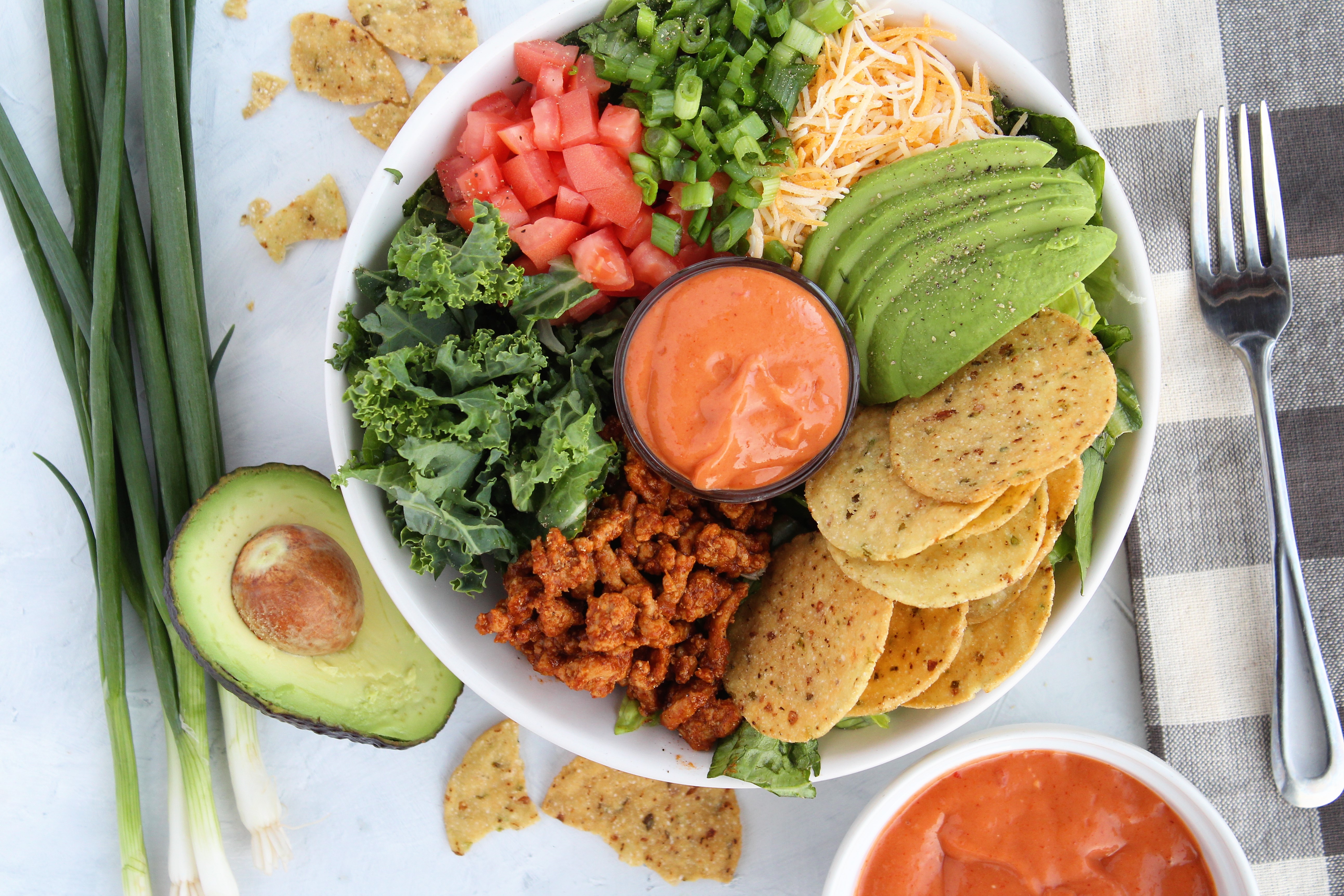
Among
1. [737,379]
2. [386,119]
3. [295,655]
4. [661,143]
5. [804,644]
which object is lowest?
[804,644]

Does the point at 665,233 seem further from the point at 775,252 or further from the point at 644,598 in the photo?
the point at 644,598

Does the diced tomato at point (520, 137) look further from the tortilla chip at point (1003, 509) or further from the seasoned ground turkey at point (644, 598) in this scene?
the tortilla chip at point (1003, 509)

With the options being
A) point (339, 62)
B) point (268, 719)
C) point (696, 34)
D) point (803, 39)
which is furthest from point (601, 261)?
point (268, 719)

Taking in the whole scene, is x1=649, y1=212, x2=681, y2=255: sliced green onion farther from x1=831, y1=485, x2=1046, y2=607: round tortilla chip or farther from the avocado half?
the avocado half

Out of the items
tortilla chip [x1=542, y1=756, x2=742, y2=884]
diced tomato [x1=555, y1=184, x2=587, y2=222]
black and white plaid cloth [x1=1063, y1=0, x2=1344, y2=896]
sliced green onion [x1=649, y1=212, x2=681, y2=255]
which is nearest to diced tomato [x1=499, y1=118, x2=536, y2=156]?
diced tomato [x1=555, y1=184, x2=587, y2=222]

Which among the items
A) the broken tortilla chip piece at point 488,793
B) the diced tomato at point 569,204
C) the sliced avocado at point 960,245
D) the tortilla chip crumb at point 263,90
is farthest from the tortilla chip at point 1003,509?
the tortilla chip crumb at point 263,90

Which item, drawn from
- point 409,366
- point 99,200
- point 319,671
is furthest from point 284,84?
point 319,671
